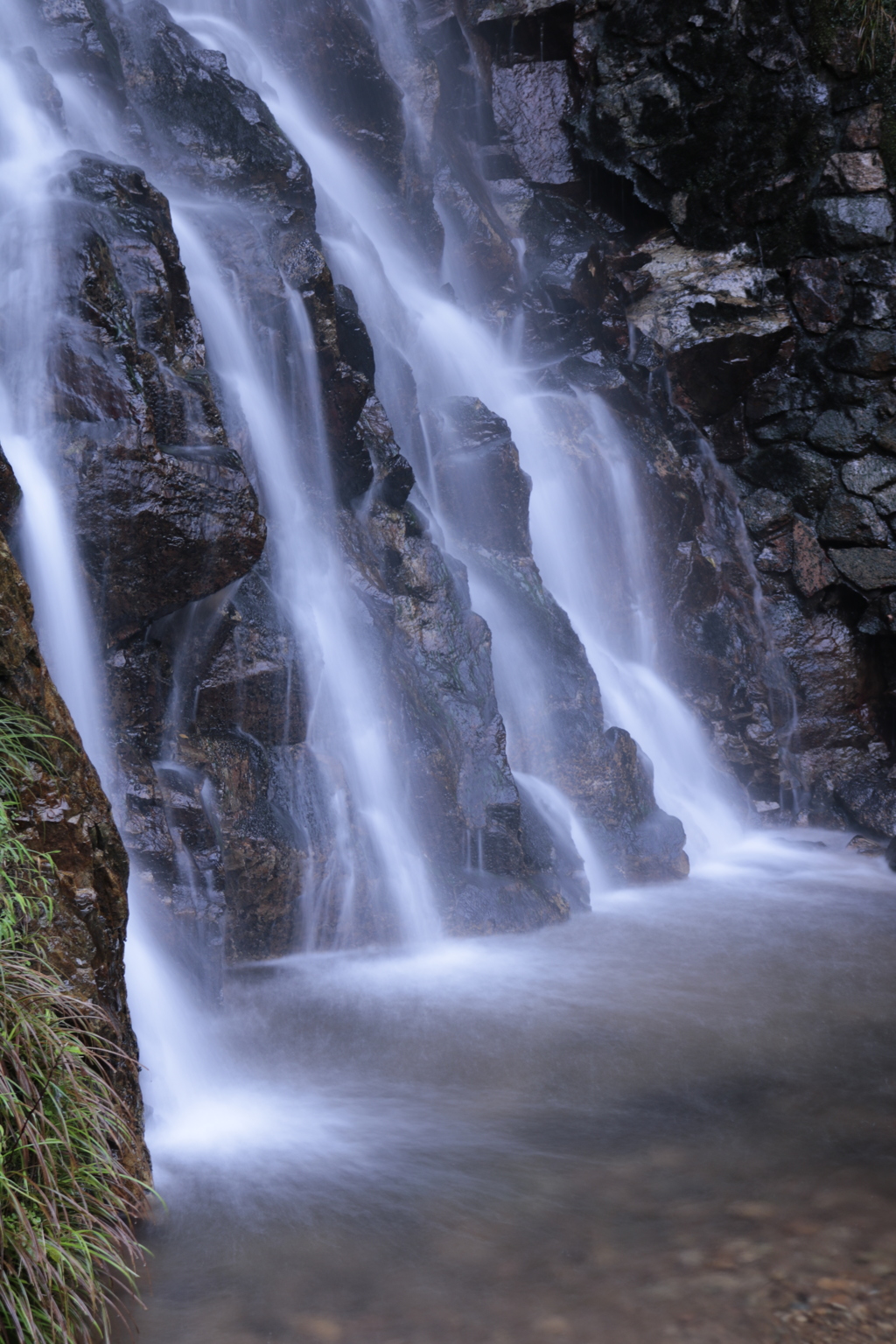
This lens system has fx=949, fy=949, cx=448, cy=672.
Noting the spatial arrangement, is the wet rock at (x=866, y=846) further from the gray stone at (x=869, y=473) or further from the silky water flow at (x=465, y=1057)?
the gray stone at (x=869, y=473)

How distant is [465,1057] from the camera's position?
5289 millimetres

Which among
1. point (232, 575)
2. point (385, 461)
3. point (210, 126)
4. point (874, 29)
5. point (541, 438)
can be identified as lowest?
point (232, 575)

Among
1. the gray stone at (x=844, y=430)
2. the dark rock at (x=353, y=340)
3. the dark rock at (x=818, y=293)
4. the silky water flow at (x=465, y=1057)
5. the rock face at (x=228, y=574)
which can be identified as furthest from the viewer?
the dark rock at (x=818, y=293)

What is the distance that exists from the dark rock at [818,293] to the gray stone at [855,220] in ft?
1.01

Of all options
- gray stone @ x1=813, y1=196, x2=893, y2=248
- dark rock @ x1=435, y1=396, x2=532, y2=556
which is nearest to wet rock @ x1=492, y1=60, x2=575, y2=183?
gray stone @ x1=813, y1=196, x2=893, y2=248

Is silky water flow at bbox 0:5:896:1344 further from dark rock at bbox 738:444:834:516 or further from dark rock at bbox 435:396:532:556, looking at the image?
dark rock at bbox 738:444:834:516

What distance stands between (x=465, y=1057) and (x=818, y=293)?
37.7 ft

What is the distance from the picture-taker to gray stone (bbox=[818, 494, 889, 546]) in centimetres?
1232

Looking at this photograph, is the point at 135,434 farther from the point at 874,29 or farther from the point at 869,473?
the point at 874,29

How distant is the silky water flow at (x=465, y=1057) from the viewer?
10.2 feet

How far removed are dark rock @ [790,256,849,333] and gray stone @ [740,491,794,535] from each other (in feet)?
7.45

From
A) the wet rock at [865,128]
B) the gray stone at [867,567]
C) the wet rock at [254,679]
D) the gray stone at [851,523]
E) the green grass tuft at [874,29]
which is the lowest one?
the wet rock at [254,679]

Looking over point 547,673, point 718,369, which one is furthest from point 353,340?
point 718,369

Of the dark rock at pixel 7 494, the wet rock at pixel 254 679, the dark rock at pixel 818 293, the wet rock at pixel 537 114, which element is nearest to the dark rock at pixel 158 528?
the dark rock at pixel 7 494
